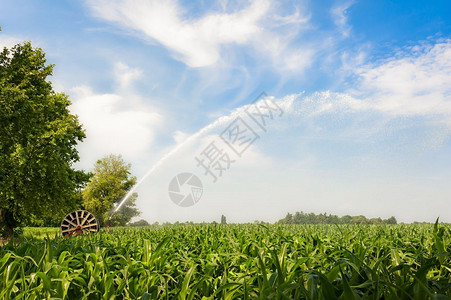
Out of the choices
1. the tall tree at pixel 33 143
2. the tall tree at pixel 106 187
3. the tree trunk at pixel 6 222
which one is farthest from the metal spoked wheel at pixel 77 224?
the tall tree at pixel 106 187

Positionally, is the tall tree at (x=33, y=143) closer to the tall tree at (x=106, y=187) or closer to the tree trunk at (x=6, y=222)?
the tree trunk at (x=6, y=222)

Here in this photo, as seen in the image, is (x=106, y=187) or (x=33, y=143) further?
(x=106, y=187)

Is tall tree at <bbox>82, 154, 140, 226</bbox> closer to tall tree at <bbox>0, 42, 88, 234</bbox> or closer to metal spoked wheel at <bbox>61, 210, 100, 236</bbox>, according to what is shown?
tall tree at <bbox>0, 42, 88, 234</bbox>

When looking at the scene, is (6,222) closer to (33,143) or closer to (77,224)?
(33,143)

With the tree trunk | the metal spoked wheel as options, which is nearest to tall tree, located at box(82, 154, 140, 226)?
the tree trunk

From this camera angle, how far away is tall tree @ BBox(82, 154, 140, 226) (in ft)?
163

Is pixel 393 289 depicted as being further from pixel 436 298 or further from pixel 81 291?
pixel 81 291

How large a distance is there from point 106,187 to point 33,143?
97.7 feet

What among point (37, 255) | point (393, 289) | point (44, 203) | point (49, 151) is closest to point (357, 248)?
point (393, 289)

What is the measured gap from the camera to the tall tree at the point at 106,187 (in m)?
49.8

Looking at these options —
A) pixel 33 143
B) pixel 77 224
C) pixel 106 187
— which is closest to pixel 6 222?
pixel 33 143

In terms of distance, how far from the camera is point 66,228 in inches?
696

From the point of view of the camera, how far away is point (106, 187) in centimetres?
5050

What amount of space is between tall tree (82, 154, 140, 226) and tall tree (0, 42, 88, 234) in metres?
22.4
